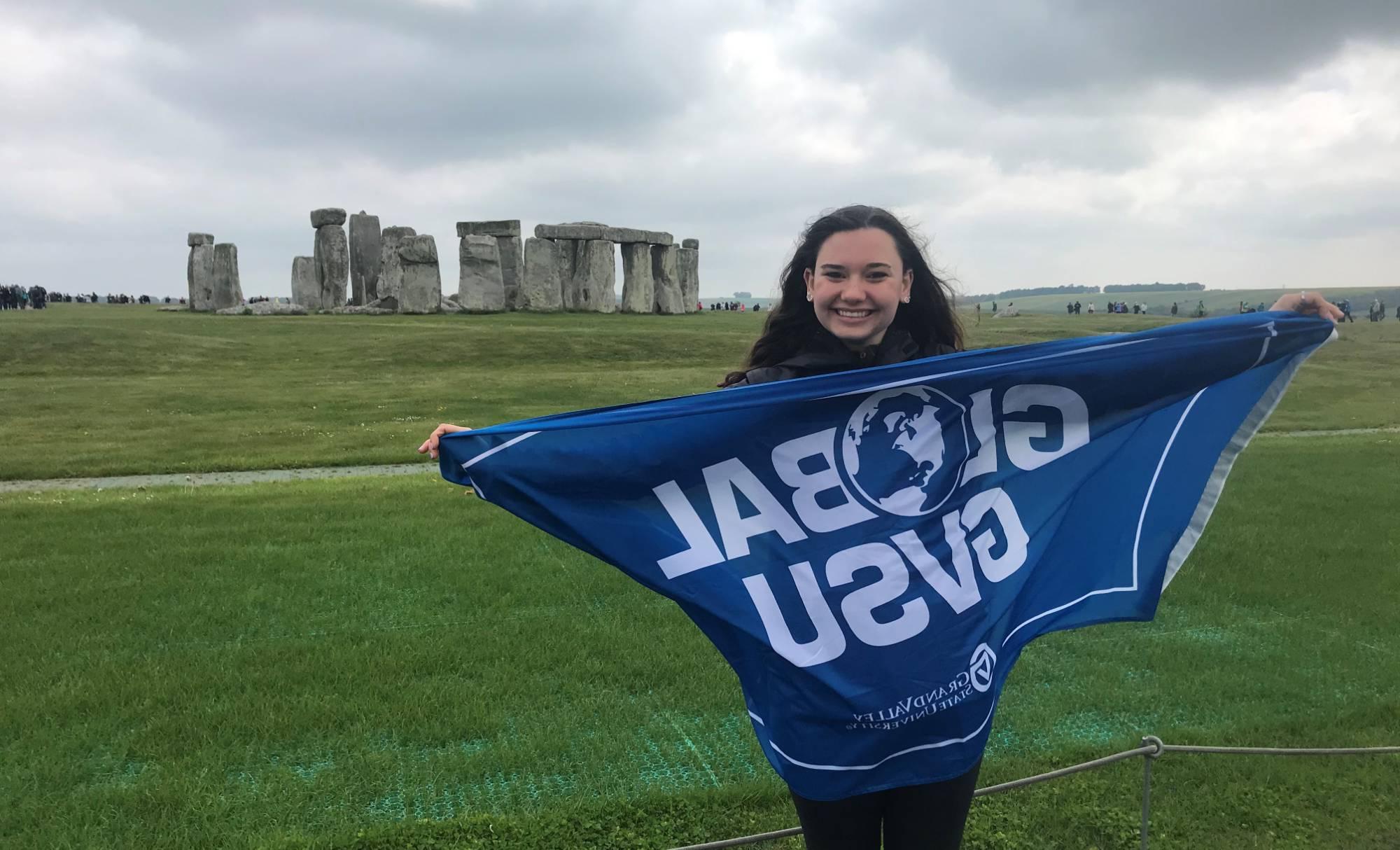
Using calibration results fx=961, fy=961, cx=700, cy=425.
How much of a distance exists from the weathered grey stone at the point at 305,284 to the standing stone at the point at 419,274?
5.92 m

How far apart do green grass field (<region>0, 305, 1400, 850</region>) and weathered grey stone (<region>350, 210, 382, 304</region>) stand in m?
31.2

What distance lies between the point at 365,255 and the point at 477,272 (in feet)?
17.9

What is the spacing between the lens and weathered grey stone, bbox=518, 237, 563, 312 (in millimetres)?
39375

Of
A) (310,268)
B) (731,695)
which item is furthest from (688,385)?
(310,268)

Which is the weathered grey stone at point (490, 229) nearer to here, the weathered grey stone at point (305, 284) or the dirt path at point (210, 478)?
the weathered grey stone at point (305, 284)

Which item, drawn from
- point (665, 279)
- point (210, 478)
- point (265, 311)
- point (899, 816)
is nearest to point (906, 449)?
point (899, 816)

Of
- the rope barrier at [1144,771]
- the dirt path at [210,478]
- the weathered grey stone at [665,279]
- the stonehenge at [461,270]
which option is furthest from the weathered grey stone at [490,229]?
the rope barrier at [1144,771]

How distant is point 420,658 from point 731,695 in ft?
6.32

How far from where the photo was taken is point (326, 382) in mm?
20656

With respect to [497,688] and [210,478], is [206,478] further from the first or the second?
[497,688]

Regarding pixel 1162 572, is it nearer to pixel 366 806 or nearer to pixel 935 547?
pixel 935 547

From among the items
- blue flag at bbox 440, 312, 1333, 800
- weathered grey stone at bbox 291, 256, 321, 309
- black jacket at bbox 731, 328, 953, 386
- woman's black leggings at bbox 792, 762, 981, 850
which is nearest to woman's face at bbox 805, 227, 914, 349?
black jacket at bbox 731, 328, 953, 386

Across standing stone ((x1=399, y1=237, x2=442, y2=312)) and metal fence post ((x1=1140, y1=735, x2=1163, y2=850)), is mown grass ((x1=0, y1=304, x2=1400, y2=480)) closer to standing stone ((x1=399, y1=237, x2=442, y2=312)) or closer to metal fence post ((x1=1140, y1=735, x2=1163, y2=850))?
standing stone ((x1=399, y1=237, x2=442, y2=312))

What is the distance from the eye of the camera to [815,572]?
2.51 m
